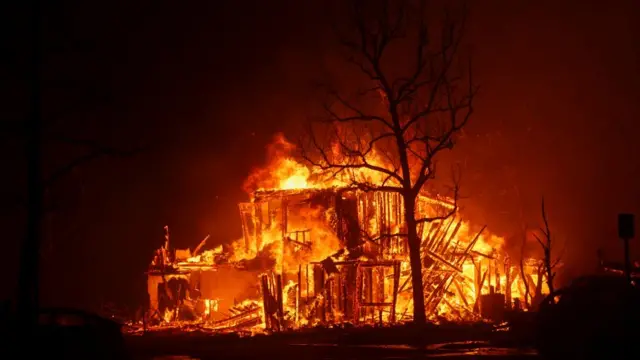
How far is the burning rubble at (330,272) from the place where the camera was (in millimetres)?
30359

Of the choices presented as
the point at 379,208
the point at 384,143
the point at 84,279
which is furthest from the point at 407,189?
the point at 84,279

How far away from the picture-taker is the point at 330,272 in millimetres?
30594

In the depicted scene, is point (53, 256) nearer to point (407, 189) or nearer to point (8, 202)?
point (8, 202)

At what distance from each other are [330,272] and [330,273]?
39 mm

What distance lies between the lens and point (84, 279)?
44.9m

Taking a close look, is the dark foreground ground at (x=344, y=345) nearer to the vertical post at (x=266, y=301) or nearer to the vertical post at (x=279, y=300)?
the vertical post at (x=279, y=300)

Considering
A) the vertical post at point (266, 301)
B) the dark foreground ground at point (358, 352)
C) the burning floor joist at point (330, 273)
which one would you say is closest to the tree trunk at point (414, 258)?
the burning floor joist at point (330, 273)

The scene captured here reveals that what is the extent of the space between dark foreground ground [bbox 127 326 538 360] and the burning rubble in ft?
10.6

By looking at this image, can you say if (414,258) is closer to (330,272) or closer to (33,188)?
(330,272)

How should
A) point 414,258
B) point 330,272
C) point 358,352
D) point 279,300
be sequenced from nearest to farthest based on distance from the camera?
point 358,352, point 414,258, point 279,300, point 330,272

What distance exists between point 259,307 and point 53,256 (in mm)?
18795

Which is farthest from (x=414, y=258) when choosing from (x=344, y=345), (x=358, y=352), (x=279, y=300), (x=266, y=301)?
(x=358, y=352)

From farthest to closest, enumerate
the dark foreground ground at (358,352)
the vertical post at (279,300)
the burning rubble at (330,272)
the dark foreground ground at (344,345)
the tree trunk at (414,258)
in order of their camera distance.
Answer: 1. the burning rubble at (330,272)
2. the vertical post at (279,300)
3. the tree trunk at (414,258)
4. the dark foreground ground at (344,345)
5. the dark foreground ground at (358,352)

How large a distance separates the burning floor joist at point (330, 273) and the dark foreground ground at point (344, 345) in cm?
328
